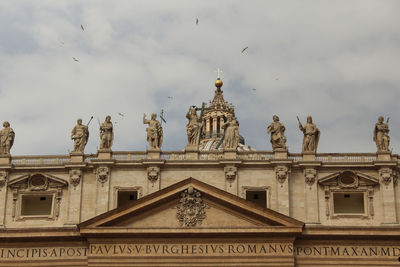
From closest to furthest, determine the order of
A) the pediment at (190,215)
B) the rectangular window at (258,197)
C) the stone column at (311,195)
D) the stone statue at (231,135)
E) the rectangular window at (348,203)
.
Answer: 1. the pediment at (190,215)
2. the stone column at (311,195)
3. the rectangular window at (348,203)
4. the rectangular window at (258,197)
5. the stone statue at (231,135)

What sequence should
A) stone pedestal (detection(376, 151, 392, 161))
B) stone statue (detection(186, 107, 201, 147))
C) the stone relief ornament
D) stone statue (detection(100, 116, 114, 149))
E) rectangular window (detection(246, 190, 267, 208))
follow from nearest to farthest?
the stone relief ornament
stone pedestal (detection(376, 151, 392, 161))
rectangular window (detection(246, 190, 267, 208))
stone statue (detection(100, 116, 114, 149))
stone statue (detection(186, 107, 201, 147))

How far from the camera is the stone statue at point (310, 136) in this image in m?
53.1

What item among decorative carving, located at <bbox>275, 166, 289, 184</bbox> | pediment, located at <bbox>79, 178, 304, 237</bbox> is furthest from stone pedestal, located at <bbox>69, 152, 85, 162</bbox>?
decorative carving, located at <bbox>275, 166, 289, 184</bbox>

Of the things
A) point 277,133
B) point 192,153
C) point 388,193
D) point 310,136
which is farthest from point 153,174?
point 388,193

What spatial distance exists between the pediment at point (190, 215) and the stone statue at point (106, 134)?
14.1 feet

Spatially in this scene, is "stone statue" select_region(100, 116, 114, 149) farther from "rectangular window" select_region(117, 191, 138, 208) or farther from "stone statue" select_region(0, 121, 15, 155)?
"stone statue" select_region(0, 121, 15, 155)

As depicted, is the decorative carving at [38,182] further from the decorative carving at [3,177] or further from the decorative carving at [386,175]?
the decorative carving at [386,175]

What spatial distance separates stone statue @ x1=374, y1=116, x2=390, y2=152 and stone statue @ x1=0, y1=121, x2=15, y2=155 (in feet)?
62.7

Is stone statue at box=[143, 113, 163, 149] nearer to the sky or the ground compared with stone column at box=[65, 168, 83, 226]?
nearer to the sky

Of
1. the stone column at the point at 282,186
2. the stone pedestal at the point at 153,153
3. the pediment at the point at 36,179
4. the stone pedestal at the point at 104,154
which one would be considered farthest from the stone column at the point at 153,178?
the stone column at the point at 282,186

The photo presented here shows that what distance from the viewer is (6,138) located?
54.1m

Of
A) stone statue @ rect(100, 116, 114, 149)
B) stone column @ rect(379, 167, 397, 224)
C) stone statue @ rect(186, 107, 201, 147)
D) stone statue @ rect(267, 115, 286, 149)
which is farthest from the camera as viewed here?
stone statue @ rect(186, 107, 201, 147)

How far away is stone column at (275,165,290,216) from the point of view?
51.7m

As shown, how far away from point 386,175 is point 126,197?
44.0ft
